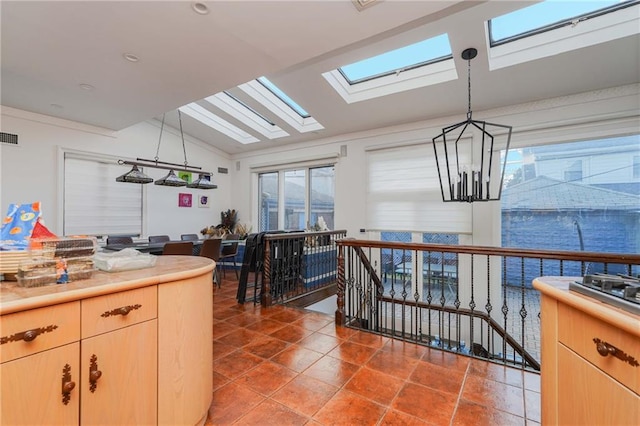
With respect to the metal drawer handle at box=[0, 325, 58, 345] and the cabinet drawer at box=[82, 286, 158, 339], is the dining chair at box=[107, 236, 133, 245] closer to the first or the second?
the cabinet drawer at box=[82, 286, 158, 339]

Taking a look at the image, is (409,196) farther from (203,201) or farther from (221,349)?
(203,201)

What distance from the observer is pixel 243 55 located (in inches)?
111

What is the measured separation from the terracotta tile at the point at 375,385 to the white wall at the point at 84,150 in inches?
216

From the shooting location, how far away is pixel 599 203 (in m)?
3.65

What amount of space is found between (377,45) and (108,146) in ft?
17.0

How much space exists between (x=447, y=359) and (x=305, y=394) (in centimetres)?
126

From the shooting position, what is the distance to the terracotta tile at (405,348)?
2.47 metres

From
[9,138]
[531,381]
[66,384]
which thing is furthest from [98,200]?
[531,381]

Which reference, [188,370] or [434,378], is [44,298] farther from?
[434,378]

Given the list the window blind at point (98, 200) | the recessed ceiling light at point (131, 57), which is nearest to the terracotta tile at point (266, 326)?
the recessed ceiling light at point (131, 57)

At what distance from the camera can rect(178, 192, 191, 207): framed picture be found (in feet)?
21.0

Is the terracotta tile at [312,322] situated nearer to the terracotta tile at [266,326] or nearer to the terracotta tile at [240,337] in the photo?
the terracotta tile at [266,326]

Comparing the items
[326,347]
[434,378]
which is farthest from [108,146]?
[434,378]

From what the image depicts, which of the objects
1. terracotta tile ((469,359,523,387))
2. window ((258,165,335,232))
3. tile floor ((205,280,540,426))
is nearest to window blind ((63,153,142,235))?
window ((258,165,335,232))
